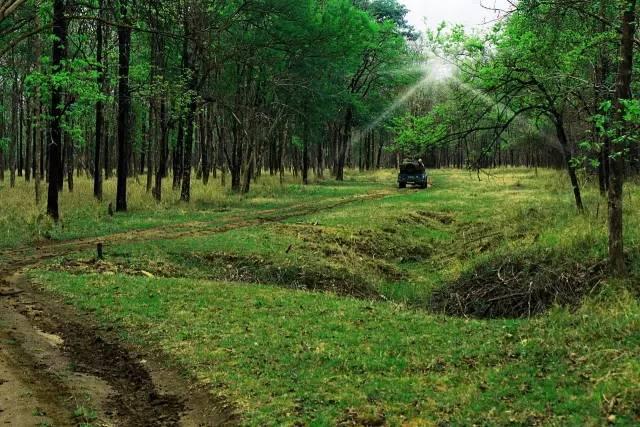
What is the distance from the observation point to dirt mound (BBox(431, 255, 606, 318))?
39.1ft

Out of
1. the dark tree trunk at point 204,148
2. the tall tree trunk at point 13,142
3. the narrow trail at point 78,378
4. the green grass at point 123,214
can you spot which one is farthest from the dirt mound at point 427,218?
the tall tree trunk at point 13,142

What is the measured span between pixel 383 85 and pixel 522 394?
165ft

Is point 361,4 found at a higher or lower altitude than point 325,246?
higher

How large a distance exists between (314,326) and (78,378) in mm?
3929

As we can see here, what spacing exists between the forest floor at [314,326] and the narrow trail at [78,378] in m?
0.04

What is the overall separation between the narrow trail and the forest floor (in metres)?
0.04

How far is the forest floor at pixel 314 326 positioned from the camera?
665 centimetres

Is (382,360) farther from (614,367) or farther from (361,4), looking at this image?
(361,4)

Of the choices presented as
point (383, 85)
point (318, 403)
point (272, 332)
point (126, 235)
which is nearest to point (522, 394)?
point (318, 403)

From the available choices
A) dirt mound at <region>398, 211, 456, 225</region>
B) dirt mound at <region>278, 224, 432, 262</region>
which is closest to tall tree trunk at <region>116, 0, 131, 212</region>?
dirt mound at <region>278, 224, 432, 262</region>

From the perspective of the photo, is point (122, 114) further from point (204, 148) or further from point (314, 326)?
point (314, 326)

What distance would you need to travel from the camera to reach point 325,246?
61.3 ft

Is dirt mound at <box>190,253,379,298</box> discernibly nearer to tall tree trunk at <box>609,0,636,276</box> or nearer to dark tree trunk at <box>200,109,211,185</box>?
tall tree trunk at <box>609,0,636,276</box>

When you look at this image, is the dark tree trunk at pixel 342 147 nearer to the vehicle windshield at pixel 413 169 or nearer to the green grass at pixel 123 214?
the vehicle windshield at pixel 413 169
